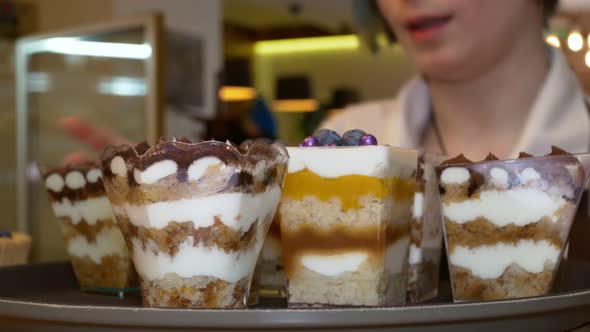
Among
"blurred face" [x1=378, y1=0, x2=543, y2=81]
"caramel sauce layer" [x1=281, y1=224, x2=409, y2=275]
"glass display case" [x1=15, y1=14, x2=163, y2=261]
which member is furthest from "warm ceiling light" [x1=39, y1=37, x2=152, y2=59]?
"caramel sauce layer" [x1=281, y1=224, x2=409, y2=275]

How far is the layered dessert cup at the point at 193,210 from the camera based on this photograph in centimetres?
56

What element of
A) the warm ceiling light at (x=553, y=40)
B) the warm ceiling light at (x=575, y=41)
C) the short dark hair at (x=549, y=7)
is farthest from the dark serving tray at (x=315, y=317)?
the short dark hair at (x=549, y=7)

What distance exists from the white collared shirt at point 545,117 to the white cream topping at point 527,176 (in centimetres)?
59

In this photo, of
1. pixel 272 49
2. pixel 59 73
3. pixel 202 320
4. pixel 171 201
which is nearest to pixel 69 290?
pixel 171 201

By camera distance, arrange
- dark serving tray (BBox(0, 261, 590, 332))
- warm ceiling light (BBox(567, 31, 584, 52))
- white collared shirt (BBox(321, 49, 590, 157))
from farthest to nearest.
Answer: white collared shirt (BBox(321, 49, 590, 157))
warm ceiling light (BBox(567, 31, 584, 52))
dark serving tray (BBox(0, 261, 590, 332))

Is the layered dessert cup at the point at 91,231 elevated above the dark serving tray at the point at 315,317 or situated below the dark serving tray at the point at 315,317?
above

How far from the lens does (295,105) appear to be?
729 centimetres

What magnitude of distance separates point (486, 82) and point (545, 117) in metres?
0.12

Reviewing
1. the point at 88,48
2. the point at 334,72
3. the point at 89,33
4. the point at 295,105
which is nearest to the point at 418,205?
the point at 89,33

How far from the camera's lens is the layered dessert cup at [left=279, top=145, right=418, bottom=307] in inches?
24.8

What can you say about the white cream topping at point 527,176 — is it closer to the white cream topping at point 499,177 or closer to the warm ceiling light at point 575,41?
the white cream topping at point 499,177

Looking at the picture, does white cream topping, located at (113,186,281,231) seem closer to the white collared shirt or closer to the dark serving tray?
the dark serving tray

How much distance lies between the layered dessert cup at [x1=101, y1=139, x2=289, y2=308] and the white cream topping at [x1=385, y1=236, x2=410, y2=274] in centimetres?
12

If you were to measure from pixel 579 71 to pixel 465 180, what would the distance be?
1.17 ft
